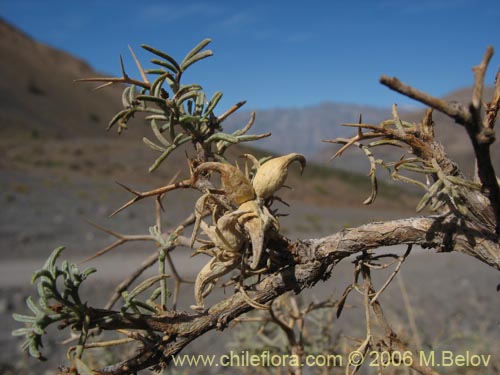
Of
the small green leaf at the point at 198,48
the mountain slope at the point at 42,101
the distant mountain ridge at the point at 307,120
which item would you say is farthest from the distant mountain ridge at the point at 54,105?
the distant mountain ridge at the point at 307,120

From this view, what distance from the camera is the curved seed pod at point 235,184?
61 centimetres

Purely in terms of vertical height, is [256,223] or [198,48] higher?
[198,48]

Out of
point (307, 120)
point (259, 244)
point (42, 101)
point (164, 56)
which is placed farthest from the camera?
point (307, 120)

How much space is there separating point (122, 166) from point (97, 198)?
586cm

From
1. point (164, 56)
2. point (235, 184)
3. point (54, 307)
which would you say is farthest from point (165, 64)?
point (54, 307)

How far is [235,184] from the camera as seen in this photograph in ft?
2.02

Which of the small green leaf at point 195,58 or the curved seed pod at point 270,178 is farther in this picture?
the small green leaf at point 195,58

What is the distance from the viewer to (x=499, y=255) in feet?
2.02

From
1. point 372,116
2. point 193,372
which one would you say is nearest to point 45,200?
point 193,372

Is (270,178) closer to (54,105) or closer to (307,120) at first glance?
(54,105)

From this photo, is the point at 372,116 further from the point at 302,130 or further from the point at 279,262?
the point at 279,262

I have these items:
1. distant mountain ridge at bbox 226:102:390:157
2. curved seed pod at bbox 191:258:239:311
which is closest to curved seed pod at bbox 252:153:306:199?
curved seed pod at bbox 191:258:239:311

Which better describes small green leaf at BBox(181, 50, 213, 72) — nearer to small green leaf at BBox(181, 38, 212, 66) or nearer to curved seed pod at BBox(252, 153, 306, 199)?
small green leaf at BBox(181, 38, 212, 66)

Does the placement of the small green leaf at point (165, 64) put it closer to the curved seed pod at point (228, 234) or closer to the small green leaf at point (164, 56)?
the small green leaf at point (164, 56)
